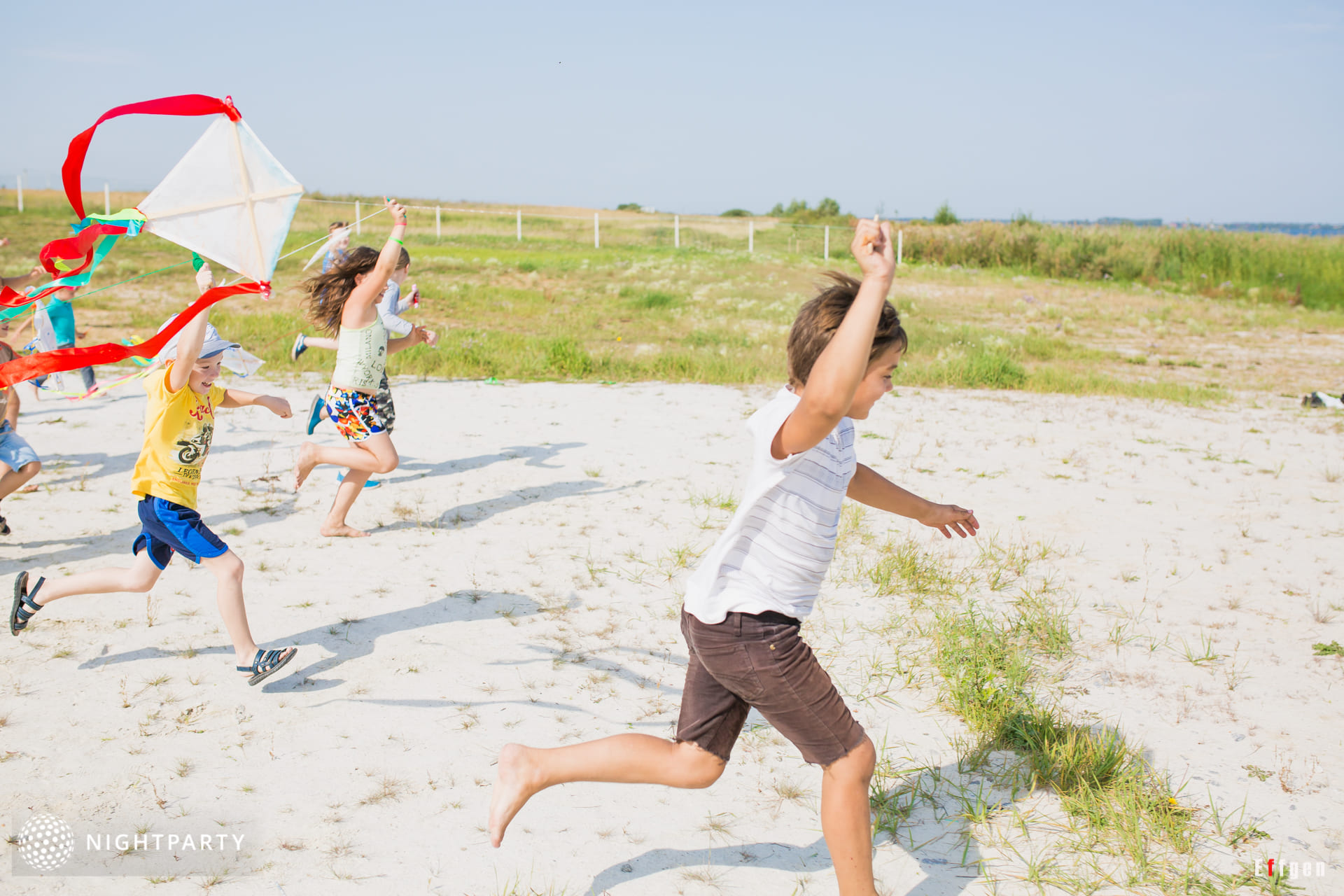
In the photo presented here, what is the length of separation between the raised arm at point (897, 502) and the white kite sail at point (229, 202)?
2.29 metres

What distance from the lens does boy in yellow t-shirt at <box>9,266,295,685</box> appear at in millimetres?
3760

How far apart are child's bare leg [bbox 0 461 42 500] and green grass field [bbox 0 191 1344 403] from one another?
3.76ft

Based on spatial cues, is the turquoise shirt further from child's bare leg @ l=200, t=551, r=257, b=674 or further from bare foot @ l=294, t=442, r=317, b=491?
child's bare leg @ l=200, t=551, r=257, b=674

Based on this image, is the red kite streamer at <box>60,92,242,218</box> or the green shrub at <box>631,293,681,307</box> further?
the green shrub at <box>631,293,681,307</box>

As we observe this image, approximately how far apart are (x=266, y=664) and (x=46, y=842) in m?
1.01

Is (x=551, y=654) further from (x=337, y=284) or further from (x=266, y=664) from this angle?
(x=337, y=284)

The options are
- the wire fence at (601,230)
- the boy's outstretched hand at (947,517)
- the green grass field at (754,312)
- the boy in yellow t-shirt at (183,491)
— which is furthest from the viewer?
the wire fence at (601,230)

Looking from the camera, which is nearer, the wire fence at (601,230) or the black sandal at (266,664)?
the black sandal at (266,664)

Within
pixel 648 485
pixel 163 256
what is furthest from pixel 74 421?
pixel 163 256

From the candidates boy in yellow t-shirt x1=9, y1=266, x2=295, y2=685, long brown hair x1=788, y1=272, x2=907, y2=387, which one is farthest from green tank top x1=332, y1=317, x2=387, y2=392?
long brown hair x1=788, y1=272, x2=907, y2=387

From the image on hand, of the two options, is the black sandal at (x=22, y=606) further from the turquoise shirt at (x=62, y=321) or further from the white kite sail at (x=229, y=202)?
the turquoise shirt at (x=62, y=321)

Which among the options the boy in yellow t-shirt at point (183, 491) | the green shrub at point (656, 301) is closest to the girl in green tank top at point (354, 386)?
the boy in yellow t-shirt at point (183, 491)

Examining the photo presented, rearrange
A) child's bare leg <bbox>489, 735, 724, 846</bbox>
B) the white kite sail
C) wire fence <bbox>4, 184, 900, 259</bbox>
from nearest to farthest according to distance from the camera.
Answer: child's bare leg <bbox>489, 735, 724, 846</bbox> < the white kite sail < wire fence <bbox>4, 184, 900, 259</bbox>

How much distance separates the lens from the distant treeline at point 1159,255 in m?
23.1
